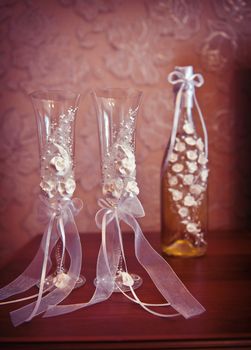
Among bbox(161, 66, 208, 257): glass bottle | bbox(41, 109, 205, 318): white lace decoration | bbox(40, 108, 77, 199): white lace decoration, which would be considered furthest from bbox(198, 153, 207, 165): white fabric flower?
bbox(40, 108, 77, 199): white lace decoration

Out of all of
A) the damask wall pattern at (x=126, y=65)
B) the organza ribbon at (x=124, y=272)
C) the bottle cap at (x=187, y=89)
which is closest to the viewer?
the organza ribbon at (x=124, y=272)

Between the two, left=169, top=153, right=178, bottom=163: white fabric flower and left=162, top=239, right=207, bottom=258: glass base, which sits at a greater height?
left=169, top=153, right=178, bottom=163: white fabric flower

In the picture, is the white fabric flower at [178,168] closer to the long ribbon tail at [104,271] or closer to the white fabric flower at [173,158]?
the white fabric flower at [173,158]

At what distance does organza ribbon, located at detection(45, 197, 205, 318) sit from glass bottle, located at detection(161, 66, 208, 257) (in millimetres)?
179

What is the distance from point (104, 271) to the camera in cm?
65

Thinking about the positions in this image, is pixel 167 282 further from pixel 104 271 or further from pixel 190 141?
pixel 190 141

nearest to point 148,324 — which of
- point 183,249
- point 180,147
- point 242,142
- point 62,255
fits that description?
point 62,255

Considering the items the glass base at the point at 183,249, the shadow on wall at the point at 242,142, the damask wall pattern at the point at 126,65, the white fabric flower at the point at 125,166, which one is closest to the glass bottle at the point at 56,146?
the white fabric flower at the point at 125,166

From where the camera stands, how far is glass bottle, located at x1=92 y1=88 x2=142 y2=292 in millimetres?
648

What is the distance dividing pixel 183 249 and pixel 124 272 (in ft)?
0.71

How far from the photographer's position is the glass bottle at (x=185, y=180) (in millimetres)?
827

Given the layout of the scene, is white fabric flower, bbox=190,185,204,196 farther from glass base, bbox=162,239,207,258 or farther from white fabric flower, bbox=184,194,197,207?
glass base, bbox=162,239,207,258

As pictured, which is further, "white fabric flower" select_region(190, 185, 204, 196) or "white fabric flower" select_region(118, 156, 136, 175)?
"white fabric flower" select_region(190, 185, 204, 196)

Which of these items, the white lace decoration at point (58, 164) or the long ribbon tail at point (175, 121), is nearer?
the white lace decoration at point (58, 164)
